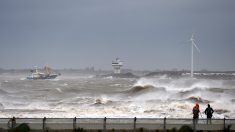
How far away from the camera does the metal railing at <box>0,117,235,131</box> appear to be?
20.3 metres

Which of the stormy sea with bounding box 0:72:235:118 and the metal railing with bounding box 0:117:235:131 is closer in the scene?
the metal railing with bounding box 0:117:235:131

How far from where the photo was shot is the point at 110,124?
20766 millimetres

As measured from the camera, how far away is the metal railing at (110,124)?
20281 millimetres

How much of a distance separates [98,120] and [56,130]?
2.00 meters

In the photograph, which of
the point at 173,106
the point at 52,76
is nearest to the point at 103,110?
the point at 173,106

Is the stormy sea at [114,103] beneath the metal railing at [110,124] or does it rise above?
above

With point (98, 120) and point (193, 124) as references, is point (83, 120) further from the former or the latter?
point (193, 124)

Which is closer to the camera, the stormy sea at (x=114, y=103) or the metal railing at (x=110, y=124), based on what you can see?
the metal railing at (x=110, y=124)

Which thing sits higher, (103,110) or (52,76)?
(52,76)

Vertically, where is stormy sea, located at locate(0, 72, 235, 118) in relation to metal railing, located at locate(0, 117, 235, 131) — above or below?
Answer: above

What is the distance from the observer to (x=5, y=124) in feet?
66.4

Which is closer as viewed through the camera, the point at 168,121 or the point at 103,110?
the point at 168,121

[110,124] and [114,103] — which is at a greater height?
[114,103]

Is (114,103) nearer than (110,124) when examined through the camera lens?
No
